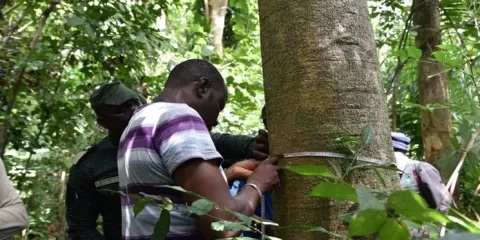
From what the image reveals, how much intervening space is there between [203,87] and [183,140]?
1.23 ft

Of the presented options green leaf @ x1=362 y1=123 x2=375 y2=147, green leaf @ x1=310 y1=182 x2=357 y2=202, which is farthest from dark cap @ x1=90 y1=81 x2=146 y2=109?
green leaf @ x1=310 y1=182 x2=357 y2=202

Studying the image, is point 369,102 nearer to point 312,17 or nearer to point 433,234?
point 312,17

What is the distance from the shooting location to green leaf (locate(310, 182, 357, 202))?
0.85 metres

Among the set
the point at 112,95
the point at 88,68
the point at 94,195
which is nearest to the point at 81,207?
the point at 94,195

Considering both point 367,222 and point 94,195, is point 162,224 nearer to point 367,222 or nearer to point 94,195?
point 367,222

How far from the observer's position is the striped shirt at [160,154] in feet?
4.91

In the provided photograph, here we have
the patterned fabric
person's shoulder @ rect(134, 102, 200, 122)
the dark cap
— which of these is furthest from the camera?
the dark cap

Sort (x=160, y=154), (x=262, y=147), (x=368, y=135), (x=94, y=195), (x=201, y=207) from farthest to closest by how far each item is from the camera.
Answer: (x=94, y=195) → (x=262, y=147) → (x=160, y=154) → (x=368, y=135) → (x=201, y=207)

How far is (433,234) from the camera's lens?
94 centimetres

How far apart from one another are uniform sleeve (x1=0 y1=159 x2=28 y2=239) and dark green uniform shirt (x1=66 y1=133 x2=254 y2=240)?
27.3 inches

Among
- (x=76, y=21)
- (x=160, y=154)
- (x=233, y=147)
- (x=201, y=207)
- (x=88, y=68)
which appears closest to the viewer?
(x=201, y=207)

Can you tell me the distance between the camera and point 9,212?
2428mm

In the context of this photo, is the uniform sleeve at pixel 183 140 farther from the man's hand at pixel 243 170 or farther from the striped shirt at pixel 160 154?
the man's hand at pixel 243 170

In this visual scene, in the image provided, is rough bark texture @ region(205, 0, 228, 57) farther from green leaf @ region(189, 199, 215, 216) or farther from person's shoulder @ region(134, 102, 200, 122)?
green leaf @ region(189, 199, 215, 216)
